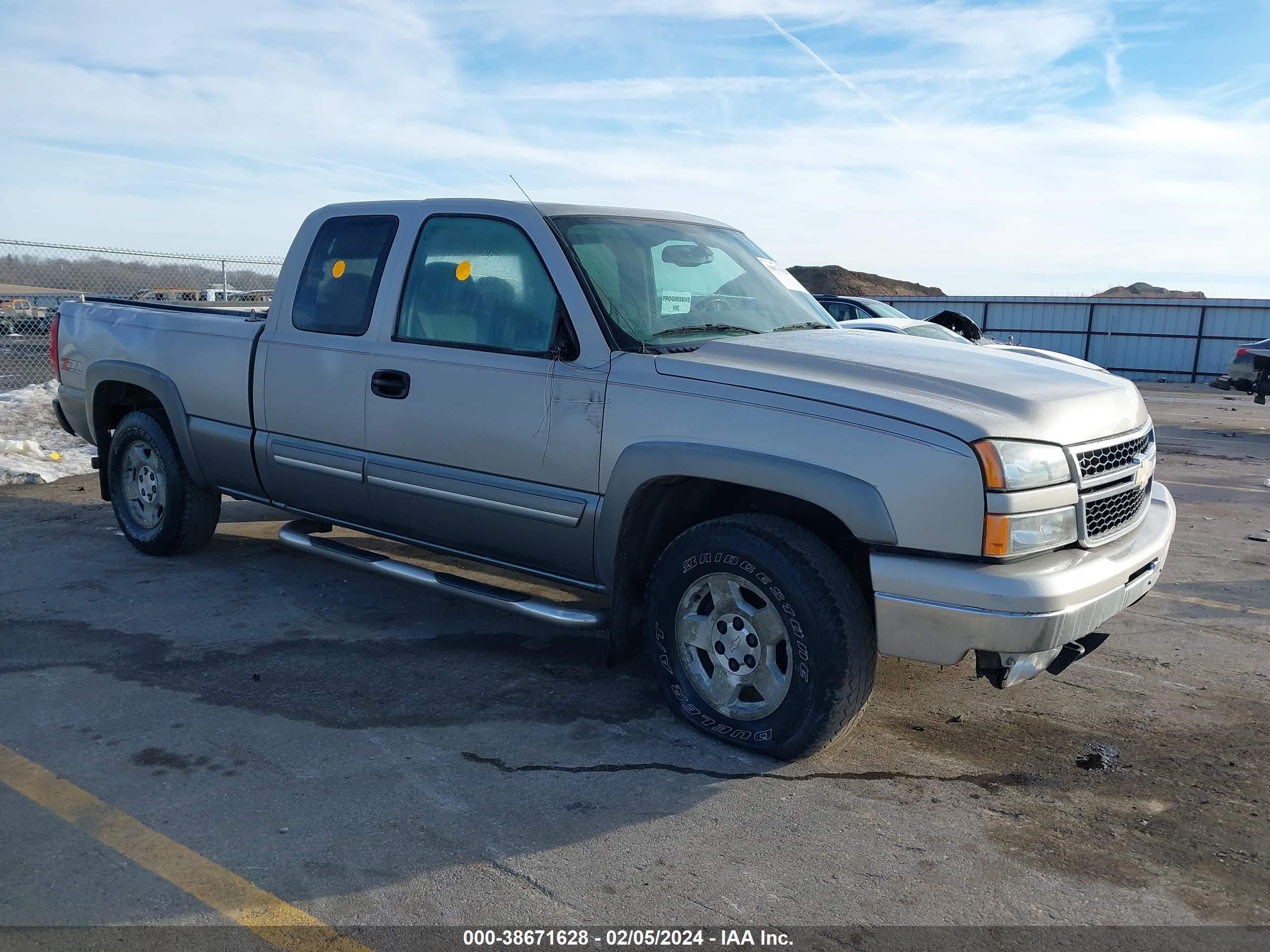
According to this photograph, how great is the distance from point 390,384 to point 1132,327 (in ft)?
111

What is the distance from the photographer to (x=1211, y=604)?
5.79 metres

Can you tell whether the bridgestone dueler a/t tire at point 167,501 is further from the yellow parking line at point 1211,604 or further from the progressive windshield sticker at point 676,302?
the yellow parking line at point 1211,604

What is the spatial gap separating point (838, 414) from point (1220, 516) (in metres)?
6.30

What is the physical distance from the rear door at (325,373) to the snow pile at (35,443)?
169 inches

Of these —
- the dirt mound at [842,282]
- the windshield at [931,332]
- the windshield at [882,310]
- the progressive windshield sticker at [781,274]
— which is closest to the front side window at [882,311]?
the windshield at [882,310]

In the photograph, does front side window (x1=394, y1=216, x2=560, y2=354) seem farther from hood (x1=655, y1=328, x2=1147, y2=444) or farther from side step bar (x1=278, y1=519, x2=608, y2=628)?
side step bar (x1=278, y1=519, x2=608, y2=628)

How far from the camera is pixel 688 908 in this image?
9.36ft

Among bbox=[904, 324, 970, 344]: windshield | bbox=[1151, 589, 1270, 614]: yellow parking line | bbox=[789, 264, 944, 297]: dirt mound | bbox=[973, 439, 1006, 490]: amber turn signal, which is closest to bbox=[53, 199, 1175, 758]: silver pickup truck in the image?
bbox=[973, 439, 1006, 490]: amber turn signal

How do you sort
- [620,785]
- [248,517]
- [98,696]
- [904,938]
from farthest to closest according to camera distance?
[248,517] < [98,696] < [620,785] < [904,938]

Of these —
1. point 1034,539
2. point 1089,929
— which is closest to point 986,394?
point 1034,539

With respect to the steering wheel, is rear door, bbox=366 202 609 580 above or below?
below

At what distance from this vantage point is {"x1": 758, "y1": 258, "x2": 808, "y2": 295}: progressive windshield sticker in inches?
199

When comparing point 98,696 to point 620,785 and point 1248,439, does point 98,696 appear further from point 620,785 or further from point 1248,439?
point 1248,439

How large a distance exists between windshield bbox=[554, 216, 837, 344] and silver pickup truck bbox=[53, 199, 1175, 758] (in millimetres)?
15
